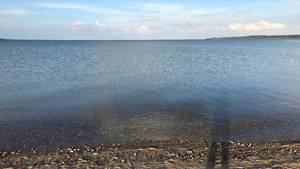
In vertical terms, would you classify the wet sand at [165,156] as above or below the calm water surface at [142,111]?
below

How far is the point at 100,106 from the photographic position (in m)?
18.2

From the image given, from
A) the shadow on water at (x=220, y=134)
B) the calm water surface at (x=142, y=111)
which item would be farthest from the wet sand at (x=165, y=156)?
the calm water surface at (x=142, y=111)

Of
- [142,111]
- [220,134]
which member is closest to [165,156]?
[220,134]

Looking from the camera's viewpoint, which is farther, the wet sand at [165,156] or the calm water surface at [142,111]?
the calm water surface at [142,111]

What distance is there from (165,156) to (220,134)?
15.3 feet

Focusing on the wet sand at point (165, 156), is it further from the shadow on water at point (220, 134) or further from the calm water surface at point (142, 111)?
the calm water surface at point (142, 111)

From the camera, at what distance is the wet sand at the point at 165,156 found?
30.4ft

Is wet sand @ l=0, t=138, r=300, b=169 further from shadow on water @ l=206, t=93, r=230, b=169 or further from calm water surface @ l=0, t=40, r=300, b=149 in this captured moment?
calm water surface @ l=0, t=40, r=300, b=149

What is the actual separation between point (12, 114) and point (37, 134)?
4822 millimetres

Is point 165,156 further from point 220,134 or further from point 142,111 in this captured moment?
point 142,111

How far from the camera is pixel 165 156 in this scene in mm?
10016

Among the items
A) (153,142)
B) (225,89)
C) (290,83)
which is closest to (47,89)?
(153,142)

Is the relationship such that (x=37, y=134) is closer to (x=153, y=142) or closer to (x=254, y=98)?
(x=153, y=142)

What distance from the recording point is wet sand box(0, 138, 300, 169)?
9.27m
